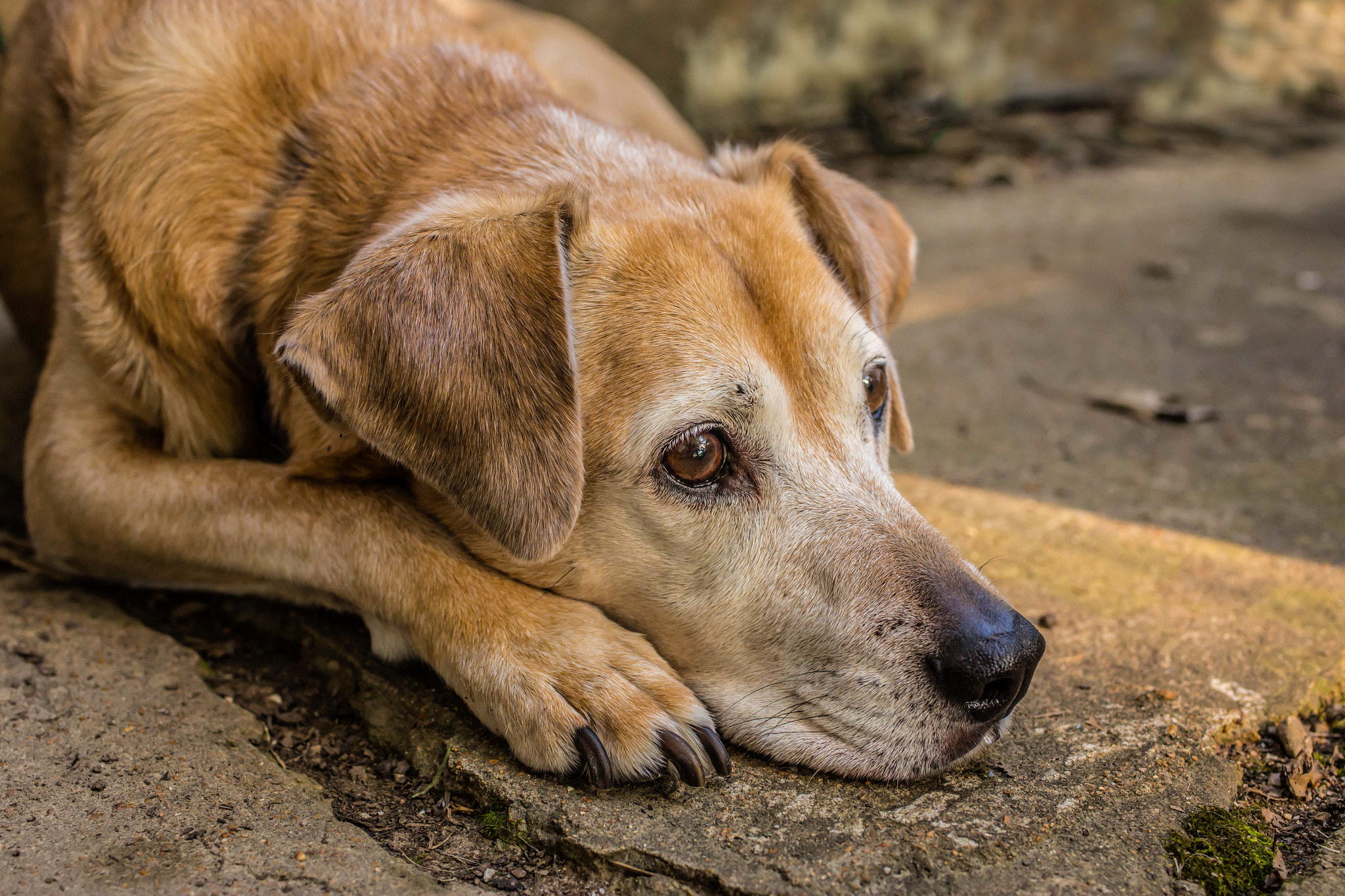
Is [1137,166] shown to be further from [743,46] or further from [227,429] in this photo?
[227,429]

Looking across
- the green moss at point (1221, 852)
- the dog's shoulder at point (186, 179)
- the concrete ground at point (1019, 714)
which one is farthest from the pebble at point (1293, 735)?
the dog's shoulder at point (186, 179)

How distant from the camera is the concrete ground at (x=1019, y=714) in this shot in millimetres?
1838

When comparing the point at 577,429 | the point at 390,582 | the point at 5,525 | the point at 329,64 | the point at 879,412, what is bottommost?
the point at 5,525

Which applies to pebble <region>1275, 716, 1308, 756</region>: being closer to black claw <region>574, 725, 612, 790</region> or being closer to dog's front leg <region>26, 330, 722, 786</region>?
dog's front leg <region>26, 330, 722, 786</region>

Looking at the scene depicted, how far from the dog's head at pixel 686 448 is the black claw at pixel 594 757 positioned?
29 centimetres

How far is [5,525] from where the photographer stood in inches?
126

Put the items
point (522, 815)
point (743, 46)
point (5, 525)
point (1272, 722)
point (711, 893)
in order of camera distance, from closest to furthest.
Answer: point (711, 893)
point (522, 815)
point (1272, 722)
point (5, 525)
point (743, 46)

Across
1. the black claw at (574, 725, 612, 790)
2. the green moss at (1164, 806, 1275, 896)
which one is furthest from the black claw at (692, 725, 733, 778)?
the green moss at (1164, 806, 1275, 896)

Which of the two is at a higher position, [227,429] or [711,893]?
[227,429]

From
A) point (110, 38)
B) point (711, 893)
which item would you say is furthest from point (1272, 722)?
point (110, 38)

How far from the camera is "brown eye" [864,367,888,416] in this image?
2.49 metres

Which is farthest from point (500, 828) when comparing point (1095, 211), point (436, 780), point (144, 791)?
point (1095, 211)

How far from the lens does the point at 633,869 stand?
1840mm

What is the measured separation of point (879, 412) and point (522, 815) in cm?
126
